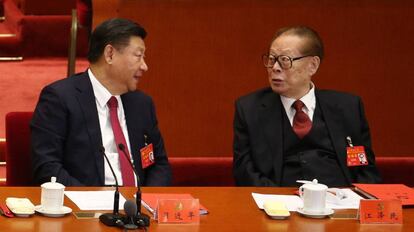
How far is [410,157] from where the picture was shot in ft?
15.0

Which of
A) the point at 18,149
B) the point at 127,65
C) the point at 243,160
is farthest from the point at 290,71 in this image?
the point at 18,149

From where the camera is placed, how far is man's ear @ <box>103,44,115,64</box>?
3.75m

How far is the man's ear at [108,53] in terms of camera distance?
3754mm

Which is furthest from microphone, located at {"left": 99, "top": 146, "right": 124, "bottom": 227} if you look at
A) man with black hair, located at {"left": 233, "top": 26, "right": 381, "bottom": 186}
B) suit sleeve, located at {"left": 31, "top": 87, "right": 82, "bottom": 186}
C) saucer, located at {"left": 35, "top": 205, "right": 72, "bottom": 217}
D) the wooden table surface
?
man with black hair, located at {"left": 233, "top": 26, "right": 381, "bottom": 186}

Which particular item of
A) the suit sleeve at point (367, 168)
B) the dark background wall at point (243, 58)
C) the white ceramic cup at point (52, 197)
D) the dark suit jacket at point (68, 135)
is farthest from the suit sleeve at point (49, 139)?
the suit sleeve at point (367, 168)

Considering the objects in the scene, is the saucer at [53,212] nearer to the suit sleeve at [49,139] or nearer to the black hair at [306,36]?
the suit sleeve at [49,139]

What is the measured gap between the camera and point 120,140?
3678 millimetres

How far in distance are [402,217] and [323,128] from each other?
0.93 m

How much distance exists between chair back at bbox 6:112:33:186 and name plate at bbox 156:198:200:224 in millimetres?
1046

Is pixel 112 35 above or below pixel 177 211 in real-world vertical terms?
above

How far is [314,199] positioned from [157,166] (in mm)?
1003

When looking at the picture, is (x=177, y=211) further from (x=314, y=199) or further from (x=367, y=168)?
(x=367, y=168)

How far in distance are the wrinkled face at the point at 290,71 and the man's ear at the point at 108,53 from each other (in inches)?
26.1

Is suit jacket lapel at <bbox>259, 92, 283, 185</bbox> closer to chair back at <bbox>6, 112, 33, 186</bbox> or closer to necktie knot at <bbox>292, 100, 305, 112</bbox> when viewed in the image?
necktie knot at <bbox>292, 100, 305, 112</bbox>
